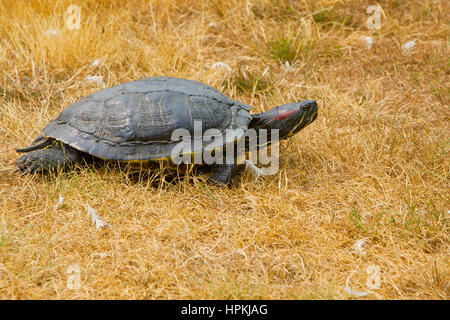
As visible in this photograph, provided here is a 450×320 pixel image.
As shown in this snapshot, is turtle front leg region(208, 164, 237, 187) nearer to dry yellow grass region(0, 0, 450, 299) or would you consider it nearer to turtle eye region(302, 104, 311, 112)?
dry yellow grass region(0, 0, 450, 299)

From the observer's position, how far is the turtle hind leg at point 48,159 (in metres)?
3.69

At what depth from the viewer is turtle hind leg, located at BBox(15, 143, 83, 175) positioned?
3.69m

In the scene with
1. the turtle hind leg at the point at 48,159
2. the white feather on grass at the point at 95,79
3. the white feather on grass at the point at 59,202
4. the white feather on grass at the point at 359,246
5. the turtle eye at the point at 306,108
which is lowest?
the white feather on grass at the point at 359,246

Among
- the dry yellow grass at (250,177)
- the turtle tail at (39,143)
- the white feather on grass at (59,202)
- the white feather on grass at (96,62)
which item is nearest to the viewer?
the dry yellow grass at (250,177)

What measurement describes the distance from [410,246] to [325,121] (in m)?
1.79

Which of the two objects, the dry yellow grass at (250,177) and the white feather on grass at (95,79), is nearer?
the dry yellow grass at (250,177)

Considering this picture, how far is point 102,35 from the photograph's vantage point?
5.61m

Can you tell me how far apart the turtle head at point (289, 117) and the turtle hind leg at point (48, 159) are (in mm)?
1467

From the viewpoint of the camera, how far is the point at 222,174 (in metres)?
3.71

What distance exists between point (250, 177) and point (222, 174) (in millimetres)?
274

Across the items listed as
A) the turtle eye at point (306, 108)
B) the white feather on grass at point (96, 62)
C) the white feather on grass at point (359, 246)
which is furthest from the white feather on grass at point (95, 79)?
the white feather on grass at point (359, 246)

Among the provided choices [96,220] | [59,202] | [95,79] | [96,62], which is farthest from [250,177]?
[96,62]

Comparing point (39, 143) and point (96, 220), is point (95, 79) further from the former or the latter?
point (96, 220)

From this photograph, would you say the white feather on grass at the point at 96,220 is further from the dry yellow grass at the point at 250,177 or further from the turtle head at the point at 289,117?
the turtle head at the point at 289,117
